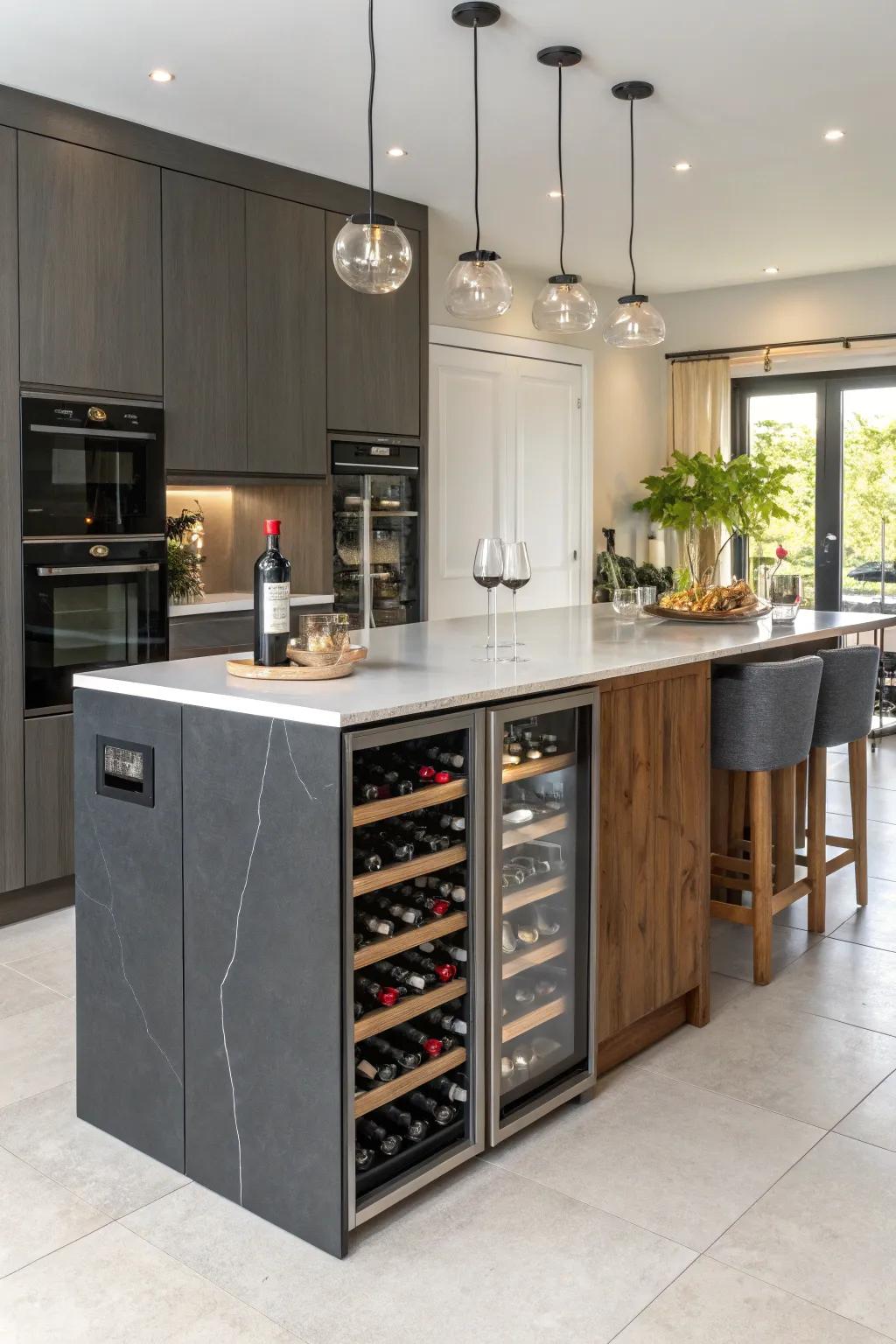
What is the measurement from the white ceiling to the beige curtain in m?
2.07

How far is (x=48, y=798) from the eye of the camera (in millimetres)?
4000

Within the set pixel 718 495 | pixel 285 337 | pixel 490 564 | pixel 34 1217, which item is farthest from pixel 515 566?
pixel 718 495

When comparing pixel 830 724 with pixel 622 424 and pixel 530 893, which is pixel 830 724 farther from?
pixel 622 424

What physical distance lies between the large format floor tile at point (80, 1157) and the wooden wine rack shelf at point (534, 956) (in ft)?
2.52

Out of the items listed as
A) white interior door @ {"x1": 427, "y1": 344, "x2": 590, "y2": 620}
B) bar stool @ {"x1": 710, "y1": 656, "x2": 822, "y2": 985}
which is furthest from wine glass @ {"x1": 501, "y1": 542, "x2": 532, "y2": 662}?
white interior door @ {"x1": 427, "y1": 344, "x2": 590, "y2": 620}

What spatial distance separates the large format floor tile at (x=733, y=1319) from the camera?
1.85 meters

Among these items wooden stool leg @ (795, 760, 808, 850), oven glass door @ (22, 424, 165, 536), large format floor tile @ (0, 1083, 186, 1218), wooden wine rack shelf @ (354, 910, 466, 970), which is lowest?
large format floor tile @ (0, 1083, 186, 1218)

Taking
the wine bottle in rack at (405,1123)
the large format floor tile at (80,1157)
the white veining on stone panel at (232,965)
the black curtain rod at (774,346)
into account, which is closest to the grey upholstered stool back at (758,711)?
the wine bottle in rack at (405,1123)

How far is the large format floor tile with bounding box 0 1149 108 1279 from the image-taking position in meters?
2.08

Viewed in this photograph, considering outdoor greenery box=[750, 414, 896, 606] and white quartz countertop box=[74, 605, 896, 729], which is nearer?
white quartz countertop box=[74, 605, 896, 729]

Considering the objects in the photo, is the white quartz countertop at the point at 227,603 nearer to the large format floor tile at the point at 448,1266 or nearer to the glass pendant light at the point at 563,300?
the glass pendant light at the point at 563,300

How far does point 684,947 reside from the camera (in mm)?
2936

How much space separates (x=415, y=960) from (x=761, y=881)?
139cm

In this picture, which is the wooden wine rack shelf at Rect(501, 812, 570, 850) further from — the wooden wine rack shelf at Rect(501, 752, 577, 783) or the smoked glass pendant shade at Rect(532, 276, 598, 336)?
the smoked glass pendant shade at Rect(532, 276, 598, 336)
